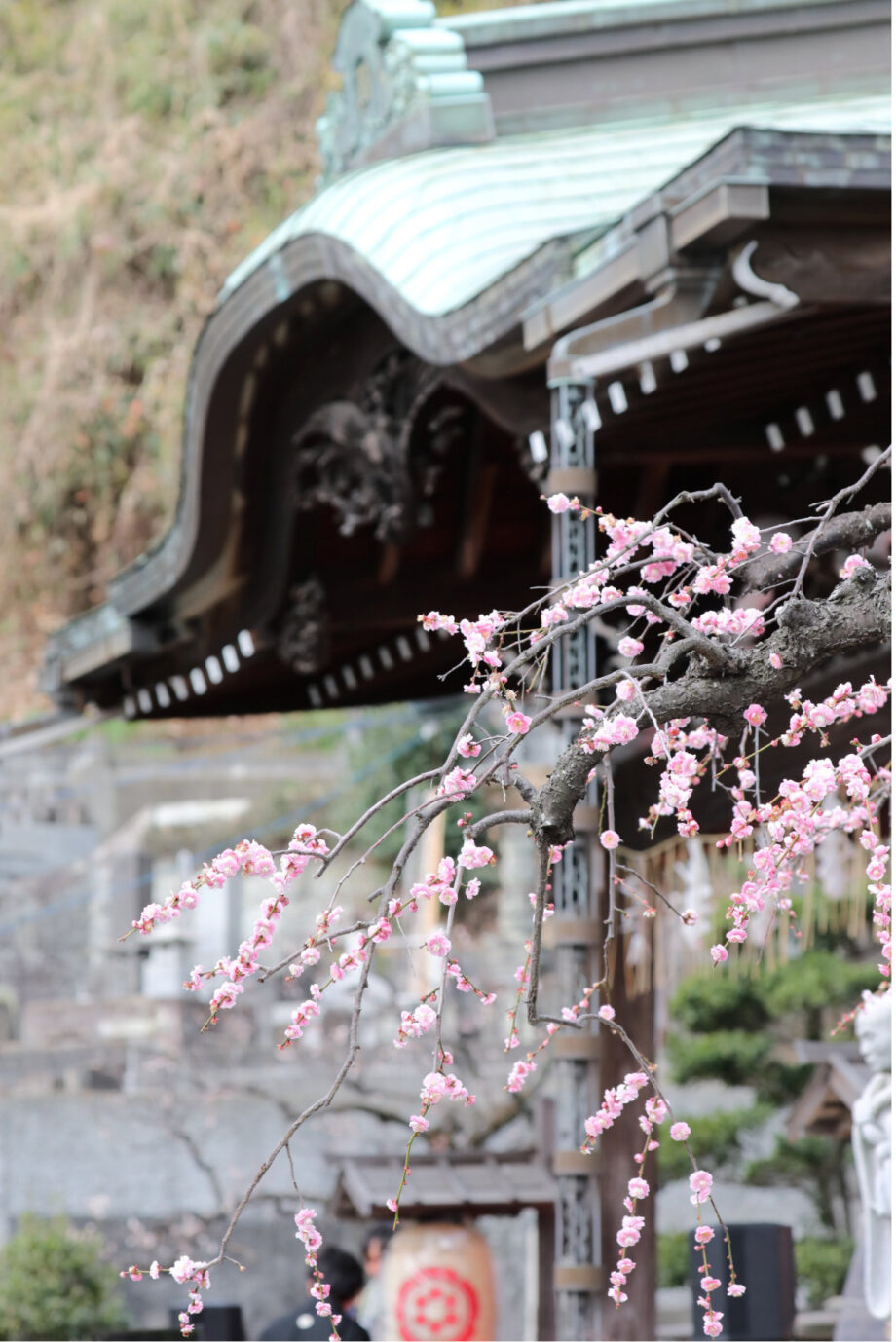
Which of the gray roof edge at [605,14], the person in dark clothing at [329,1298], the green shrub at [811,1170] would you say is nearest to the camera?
the person in dark clothing at [329,1298]

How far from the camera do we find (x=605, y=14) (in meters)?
6.09

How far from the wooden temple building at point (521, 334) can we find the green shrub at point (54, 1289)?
291cm

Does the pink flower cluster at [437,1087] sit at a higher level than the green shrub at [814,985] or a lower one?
lower

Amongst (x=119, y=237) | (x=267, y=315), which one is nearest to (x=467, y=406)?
(x=267, y=315)

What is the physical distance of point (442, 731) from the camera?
1127 centimetres

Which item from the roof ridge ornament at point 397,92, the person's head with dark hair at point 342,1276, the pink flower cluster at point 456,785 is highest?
the roof ridge ornament at point 397,92

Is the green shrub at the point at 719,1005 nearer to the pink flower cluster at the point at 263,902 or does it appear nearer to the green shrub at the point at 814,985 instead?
the green shrub at the point at 814,985

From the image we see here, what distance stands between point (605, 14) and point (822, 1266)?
600cm

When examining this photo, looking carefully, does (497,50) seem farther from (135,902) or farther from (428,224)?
(135,902)

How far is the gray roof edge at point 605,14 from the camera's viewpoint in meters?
5.97

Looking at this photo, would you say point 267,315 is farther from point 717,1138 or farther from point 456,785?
point 717,1138

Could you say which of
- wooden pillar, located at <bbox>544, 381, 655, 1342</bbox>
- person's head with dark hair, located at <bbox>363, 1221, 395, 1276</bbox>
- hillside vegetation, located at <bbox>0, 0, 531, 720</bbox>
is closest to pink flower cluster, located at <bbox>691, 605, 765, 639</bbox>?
wooden pillar, located at <bbox>544, 381, 655, 1342</bbox>

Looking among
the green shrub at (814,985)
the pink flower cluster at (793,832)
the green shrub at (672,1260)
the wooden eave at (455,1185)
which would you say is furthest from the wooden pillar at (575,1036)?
the green shrub at (814,985)

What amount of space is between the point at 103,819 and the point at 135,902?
114 centimetres
